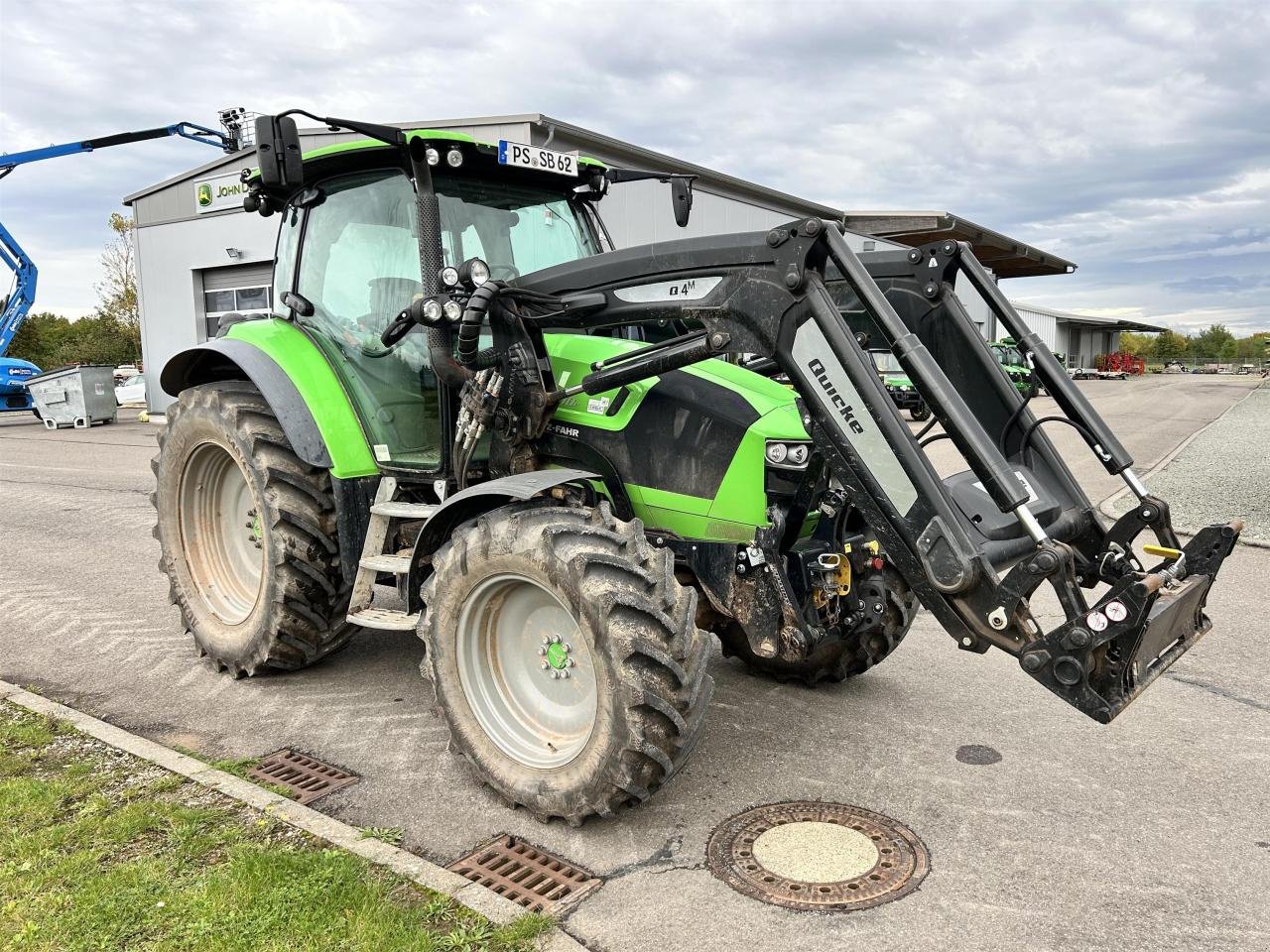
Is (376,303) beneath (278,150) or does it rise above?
beneath

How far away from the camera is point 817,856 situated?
3.27 metres

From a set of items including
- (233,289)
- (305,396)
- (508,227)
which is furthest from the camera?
(233,289)

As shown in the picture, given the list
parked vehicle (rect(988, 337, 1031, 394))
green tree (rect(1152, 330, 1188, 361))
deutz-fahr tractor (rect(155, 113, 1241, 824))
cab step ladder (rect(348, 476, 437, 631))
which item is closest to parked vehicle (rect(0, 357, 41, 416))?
deutz-fahr tractor (rect(155, 113, 1241, 824))

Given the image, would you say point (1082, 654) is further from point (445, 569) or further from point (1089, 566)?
point (445, 569)

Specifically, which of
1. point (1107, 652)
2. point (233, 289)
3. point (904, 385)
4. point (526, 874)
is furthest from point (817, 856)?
point (233, 289)

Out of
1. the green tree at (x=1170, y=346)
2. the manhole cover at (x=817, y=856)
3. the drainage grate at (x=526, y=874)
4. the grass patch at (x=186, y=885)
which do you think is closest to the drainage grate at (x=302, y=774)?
the grass patch at (x=186, y=885)

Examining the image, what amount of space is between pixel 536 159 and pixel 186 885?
10.3 ft

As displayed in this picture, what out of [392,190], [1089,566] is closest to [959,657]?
[1089,566]

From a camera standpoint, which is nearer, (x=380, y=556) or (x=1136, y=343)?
(x=380, y=556)

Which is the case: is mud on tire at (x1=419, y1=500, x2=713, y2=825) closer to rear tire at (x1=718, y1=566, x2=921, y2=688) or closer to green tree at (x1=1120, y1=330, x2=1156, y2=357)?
rear tire at (x1=718, y1=566, x2=921, y2=688)

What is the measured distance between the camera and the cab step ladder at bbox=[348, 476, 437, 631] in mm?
4152

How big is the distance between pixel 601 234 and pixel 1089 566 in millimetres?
2709

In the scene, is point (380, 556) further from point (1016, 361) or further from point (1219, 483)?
point (1219, 483)

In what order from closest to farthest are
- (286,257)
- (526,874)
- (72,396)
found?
(526,874) → (286,257) → (72,396)
